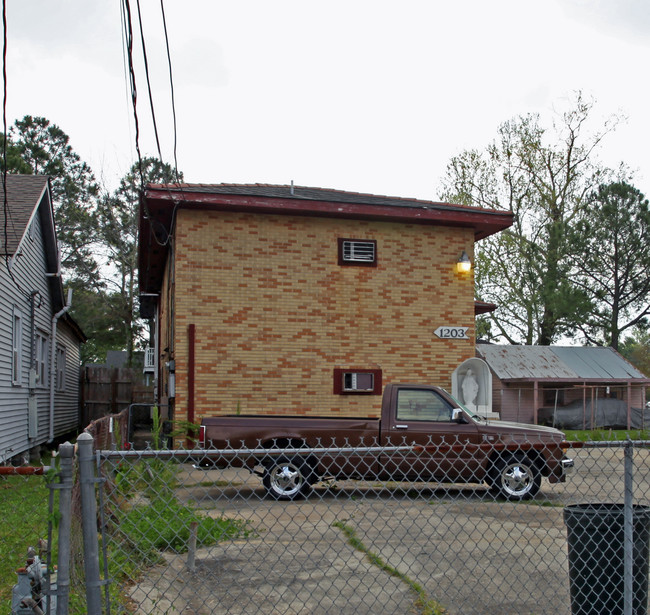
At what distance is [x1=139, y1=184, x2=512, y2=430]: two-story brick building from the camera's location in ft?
49.4

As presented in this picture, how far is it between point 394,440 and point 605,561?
229 inches

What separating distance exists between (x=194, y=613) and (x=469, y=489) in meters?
6.43

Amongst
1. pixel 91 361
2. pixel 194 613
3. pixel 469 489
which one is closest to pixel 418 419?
pixel 469 489

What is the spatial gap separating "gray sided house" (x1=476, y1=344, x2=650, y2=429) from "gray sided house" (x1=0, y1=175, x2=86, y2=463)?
15772 millimetres

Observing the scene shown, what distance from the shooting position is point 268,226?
51.3 feet

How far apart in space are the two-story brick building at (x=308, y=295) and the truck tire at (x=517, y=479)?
19.7ft

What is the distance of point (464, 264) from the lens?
53.7 ft

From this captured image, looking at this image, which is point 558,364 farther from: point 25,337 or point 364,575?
point 364,575

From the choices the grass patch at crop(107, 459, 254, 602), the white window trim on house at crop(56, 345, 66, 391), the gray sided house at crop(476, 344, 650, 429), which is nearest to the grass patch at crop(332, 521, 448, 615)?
the grass patch at crop(107, 459, 254, 602)

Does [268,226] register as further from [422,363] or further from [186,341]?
[422,363]

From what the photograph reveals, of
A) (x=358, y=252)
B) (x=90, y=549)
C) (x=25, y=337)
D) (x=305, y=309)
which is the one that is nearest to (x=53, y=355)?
(x=25, y=337)

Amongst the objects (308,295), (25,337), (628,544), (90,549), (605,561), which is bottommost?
(605,561)

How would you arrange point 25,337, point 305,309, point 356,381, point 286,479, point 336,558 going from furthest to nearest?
point 25,337
point 356,381
point 305,309
point 286,479
point 336,558

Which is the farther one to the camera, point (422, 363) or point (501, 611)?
point (422, 363)
